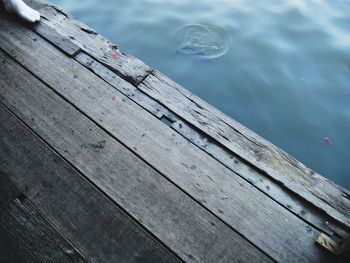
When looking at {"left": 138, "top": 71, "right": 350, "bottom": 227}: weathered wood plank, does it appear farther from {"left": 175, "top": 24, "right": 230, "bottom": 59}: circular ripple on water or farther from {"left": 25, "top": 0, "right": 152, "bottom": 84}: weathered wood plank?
{"left": 175, "top": 24, "right": 230, "bottom": 59}: circular ripple on water

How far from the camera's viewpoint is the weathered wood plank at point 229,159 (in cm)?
169

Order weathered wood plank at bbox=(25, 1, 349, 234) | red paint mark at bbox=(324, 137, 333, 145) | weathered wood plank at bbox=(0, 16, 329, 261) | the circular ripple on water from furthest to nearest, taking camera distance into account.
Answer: the circular ripple on water
red paint mark at bbox=(324, 137, 333, 145)
weathered wood plank at bbox=(25, 1, 349, 234)
weathered wood plank at bbox=(0, 16, 329, 261)

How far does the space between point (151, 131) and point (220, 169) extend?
1.68 feet

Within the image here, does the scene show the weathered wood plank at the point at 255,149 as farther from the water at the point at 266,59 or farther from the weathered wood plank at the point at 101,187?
the water at the point at 266,59

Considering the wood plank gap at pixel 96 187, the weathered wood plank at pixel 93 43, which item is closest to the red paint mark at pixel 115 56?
the weathered wood plank at pixel 93 43

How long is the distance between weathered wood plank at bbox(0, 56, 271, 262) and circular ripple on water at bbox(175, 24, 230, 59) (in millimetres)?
2323

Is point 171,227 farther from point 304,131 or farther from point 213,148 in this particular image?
point 304,131

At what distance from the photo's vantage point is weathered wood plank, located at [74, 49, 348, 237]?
169 centimetres

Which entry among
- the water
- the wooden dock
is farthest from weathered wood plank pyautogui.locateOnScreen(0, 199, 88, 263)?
the water

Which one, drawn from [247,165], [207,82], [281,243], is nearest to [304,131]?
[207,82]

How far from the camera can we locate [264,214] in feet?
5.57

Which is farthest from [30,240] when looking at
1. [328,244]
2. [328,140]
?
[328,140]

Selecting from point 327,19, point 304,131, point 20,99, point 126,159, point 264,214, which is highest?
point 20,99

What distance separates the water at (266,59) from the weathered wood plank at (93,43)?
1476mm
